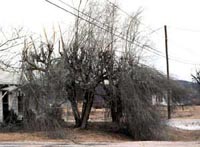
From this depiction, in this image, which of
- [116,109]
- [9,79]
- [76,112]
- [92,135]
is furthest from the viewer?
[9,79]

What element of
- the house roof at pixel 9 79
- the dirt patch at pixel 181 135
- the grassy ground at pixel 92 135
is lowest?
the dirt patch at pixel 181 135

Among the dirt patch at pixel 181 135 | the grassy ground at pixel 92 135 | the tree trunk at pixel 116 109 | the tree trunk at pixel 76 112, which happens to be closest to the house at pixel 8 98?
the grassy ground at pixel 92 135

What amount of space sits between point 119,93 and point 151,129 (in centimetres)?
282

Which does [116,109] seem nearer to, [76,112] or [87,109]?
[87,109]

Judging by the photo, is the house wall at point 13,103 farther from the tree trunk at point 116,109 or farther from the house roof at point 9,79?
the tree trunk at point 116,109

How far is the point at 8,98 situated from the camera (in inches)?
1300

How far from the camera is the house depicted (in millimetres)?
31031

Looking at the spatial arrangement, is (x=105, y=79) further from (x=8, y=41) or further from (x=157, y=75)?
(x=8, y=41)

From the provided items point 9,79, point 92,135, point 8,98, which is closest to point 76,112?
point 92,135

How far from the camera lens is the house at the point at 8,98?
3103 centimetres

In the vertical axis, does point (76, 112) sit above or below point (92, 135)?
above

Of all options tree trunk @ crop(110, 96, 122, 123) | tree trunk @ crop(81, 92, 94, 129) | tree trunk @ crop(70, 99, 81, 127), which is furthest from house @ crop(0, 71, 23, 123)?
tree trunk @ crop(110, 96, 122, 123)

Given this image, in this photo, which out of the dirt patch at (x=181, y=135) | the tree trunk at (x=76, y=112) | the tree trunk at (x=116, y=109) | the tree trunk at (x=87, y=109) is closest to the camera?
the tree trunk at (x=116, y=109)

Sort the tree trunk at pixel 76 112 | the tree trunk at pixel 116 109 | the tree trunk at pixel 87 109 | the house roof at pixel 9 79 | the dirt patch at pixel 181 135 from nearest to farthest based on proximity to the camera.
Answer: the tree trunk at pixel 116 109 → the tree trunk at pixel 76 112 → the tree trunk at pixel 87 109 → the dirt patch at pixel 181 135 → the house roof at pixel 9 79
